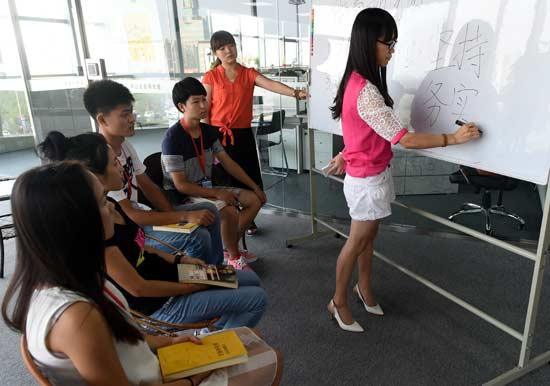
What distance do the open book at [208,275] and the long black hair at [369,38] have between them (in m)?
0.98

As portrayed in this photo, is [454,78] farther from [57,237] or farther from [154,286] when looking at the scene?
[57,237]

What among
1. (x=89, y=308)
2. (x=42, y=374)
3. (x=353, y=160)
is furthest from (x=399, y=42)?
(x=42, y=374)

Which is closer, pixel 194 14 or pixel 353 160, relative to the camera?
pixel 353 160

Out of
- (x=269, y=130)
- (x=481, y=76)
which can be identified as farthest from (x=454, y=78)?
(x=269, y=130)

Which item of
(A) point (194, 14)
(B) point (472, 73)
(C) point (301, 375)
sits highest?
(A) point (194, 14)

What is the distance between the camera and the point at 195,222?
197 cm

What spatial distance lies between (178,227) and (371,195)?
2.96ft

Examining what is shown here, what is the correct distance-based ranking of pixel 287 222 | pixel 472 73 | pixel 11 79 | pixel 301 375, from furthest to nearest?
pixel 11 79 < pixel 287 222 < pixel 301 375 < pixel 472 73

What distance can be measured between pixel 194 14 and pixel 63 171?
10.4 ft

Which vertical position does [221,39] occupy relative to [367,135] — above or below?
above

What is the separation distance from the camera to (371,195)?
1.85 meters

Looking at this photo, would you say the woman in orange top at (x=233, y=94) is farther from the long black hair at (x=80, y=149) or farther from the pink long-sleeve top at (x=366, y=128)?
the long black hair at (x=80, y=149)

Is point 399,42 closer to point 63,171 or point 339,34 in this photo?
point 339,34

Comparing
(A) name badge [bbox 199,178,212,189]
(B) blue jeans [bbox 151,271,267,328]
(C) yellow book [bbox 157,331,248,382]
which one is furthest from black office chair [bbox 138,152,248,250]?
(C) yellow book [bbox 157,331,248,382]
